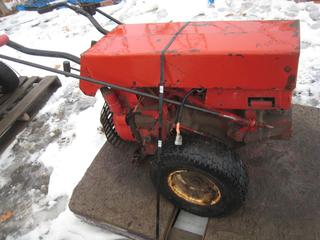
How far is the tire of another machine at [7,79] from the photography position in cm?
279

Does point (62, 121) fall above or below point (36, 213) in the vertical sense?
above

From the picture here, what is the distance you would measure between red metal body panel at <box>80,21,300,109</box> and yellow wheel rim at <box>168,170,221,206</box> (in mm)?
→ 426

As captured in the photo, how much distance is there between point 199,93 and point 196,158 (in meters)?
0.34

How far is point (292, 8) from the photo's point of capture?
11.8ft

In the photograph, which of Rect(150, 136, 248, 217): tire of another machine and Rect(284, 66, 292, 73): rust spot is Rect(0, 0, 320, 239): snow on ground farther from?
Rect(284, 66, 292, 73): rust spot

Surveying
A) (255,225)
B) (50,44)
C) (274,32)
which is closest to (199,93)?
(274,32)

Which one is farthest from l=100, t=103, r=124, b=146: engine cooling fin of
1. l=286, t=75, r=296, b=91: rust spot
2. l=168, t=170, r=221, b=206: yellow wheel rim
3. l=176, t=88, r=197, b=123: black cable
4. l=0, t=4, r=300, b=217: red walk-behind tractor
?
l=286, t=75, r=296, b=91: rust spot

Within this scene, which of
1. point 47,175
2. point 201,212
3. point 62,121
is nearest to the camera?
point 201,212

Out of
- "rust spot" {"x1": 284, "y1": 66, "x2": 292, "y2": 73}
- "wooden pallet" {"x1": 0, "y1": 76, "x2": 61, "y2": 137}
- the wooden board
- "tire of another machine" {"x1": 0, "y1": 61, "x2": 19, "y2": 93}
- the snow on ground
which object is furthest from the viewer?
"tire of another machine" {"x1": 0, "y1": 61, "x2": 19, "y2": 93}

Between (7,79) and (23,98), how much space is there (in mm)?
222

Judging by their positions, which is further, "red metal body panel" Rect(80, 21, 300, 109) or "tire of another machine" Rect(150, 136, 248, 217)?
"tire of another machine" Rect(150, 136, 248, 217)

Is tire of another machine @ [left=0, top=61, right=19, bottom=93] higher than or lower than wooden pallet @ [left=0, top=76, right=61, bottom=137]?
higher

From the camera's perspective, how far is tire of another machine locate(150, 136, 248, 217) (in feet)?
4.81

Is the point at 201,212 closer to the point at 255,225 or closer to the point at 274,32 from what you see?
the point at 255,225
